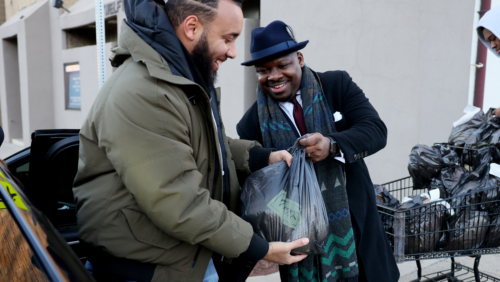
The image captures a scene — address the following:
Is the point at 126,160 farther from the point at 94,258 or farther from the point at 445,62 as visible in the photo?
the point at 445,62

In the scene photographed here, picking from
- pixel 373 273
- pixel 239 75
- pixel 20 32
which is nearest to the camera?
pixel 373 273

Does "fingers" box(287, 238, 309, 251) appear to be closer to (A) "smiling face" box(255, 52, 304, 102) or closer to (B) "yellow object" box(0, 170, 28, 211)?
(A) "smiling face" box(255, 52, 304, 102)

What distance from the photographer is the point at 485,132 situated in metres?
2.94

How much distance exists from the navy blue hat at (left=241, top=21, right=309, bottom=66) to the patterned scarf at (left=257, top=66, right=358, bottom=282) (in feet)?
0.62

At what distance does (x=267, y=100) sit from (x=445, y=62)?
3.20 meters

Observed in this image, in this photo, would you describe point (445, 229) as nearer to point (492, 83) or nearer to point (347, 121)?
point (347, 121)

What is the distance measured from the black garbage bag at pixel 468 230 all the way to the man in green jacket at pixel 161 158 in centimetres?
139

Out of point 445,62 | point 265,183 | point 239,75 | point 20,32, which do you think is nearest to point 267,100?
point 265,183

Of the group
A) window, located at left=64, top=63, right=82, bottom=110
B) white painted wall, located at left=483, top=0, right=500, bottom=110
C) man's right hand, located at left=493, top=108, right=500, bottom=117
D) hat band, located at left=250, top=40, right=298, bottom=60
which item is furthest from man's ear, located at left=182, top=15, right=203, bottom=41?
window, located at left=64, top=63, right=82, bottom=110

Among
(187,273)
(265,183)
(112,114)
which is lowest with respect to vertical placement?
(187,273)

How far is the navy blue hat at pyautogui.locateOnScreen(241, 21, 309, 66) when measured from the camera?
2.15 m

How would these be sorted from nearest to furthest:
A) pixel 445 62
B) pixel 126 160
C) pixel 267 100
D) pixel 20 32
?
pixel 126 160, pixel 267 100, pixel 445 62, pixel 20 32

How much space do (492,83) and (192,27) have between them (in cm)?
430

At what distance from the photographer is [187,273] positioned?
1533 millimetres
